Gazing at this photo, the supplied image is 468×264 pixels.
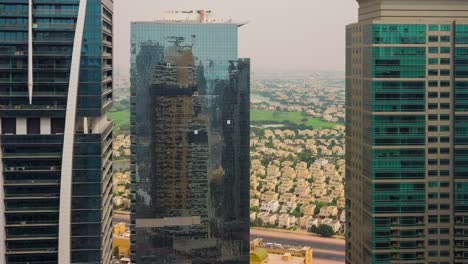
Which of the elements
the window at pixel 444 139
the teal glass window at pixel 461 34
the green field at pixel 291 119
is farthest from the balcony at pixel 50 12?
the green field at pixel 291 119

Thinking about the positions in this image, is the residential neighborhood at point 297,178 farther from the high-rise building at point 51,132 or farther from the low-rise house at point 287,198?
the high-rise building at point 51,132

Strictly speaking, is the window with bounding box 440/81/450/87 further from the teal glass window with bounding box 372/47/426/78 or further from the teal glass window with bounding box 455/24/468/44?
the teal glass window with bounding box 455/24/468/44

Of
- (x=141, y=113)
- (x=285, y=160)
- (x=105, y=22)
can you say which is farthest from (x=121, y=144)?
(x=105, y=22)

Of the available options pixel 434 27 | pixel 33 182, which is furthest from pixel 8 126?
pixel 434 27

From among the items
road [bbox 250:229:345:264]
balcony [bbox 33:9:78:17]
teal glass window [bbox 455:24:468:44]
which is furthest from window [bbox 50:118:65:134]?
road [bbox 250:229:345:264]

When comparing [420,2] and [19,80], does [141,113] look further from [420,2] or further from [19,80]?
[420,2]

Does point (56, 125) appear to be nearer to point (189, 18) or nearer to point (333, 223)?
point (189, 18)
